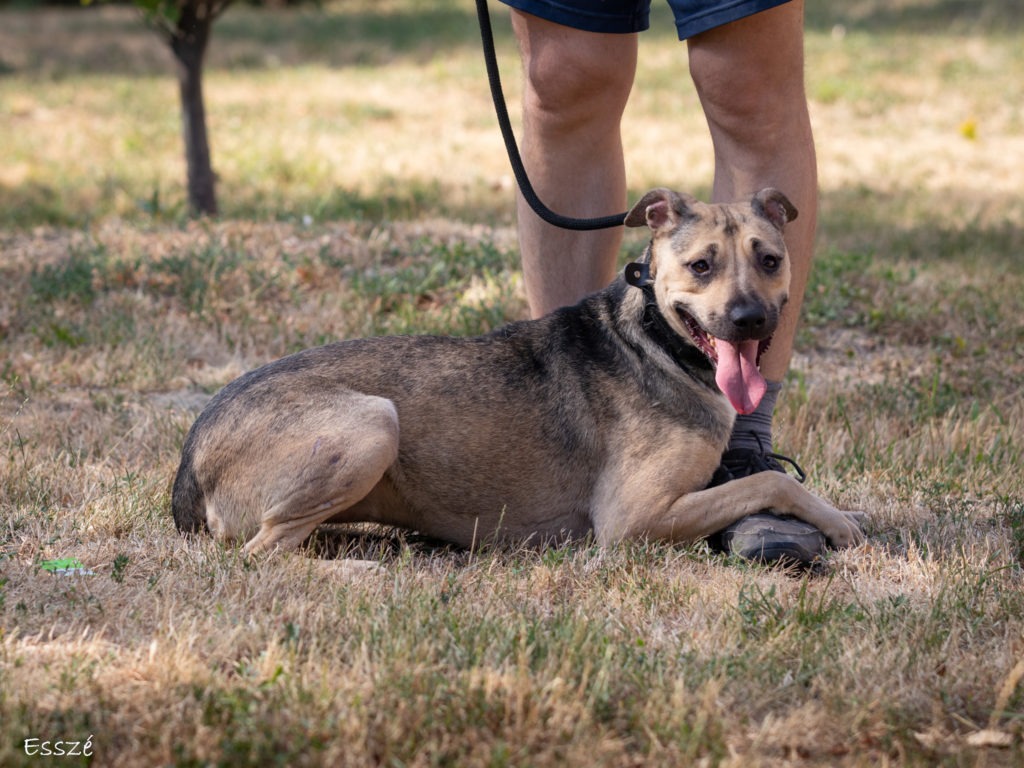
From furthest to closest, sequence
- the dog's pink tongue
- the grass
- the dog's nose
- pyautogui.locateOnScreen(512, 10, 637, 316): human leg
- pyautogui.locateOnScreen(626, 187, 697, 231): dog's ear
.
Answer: pyautogui.locateOnScreen(512, 10, 637, 316): human leg, pyautogui.locateOnScreen(626, 187, 697, 231): dog's ear, the dog's pink tongue, the dog's nose, the grass

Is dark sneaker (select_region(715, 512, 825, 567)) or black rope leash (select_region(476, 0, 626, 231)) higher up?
black rope leash (select_region(476, 0, 626, 231))

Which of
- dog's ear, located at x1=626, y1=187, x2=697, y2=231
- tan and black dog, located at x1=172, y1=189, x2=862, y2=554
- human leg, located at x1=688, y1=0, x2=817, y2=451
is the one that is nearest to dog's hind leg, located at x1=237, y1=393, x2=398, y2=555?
tan and black dog, located at x1=172, y1=189, x2=862, y2=554

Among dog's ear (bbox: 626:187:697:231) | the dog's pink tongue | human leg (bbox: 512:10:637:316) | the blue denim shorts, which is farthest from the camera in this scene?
human leg (bbox: 512:10:637:316)

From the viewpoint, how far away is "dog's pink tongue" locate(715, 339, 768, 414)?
3.92 m

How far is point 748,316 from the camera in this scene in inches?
149

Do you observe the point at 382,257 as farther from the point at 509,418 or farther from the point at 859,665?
the point at 859,665

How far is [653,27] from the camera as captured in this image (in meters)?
19.9

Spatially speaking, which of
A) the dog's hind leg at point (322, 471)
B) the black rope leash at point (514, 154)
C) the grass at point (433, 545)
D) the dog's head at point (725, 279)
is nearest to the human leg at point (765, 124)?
the dog's head at point (725, 279)

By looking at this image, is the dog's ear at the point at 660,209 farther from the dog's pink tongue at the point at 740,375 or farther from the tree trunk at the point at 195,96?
the tree trunk at the point at 195,96

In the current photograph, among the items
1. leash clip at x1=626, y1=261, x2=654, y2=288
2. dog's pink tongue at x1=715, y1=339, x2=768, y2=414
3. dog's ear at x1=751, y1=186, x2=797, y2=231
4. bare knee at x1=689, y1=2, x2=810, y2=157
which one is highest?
bare knee at x1=689, y1=2, x2=810, y2=157

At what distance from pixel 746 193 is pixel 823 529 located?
48.9 inches

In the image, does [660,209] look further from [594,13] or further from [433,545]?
[433,545]

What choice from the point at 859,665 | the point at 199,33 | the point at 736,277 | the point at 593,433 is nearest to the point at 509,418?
the point at 593,433

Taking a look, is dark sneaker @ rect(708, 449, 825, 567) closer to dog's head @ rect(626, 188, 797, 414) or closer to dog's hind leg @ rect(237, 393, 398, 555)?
dog's head @ rect(626, 188, 797, 414)
